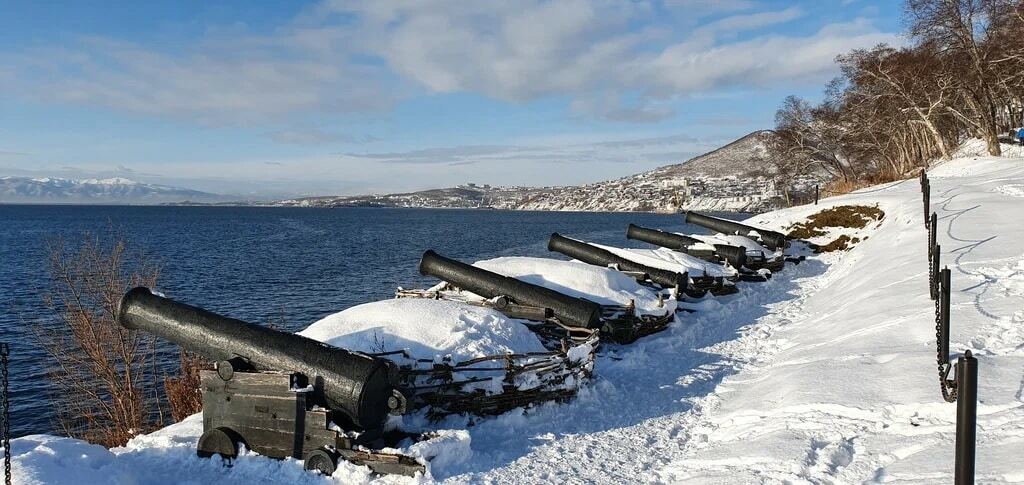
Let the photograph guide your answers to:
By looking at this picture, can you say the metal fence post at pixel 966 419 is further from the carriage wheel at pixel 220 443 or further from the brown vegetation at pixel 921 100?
the brown vegetation at pixel 921 100

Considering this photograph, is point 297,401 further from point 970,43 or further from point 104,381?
point 970,43

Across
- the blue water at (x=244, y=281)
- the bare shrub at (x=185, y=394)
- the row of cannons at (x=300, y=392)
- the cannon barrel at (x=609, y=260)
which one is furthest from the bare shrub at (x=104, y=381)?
the cannon barrel at (x=609, y=260)

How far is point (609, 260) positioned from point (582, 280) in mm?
4130

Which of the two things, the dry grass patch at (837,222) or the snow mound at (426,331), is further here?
the dry grass patch at (837,222)

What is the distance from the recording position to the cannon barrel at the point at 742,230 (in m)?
24.9

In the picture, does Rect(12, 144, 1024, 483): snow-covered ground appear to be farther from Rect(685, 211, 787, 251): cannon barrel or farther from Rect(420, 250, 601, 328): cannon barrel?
Rect(685, 211, 787, 251): cannon barrel

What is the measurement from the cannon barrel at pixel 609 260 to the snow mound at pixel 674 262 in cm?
45

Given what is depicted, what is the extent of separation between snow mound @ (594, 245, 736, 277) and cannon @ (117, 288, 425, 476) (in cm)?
1187

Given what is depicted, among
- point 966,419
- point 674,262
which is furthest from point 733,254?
point 966,419

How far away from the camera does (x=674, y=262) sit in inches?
749

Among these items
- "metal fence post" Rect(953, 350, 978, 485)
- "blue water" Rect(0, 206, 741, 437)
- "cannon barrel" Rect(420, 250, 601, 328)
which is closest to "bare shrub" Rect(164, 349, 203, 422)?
"blue water" Rect(0, 206, 741, 437)

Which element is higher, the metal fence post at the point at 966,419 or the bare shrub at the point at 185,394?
the metal fence post at the point at 966,419

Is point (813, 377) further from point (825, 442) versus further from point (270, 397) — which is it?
point (270, 397)

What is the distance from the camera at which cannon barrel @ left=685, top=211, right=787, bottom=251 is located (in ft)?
81.8
